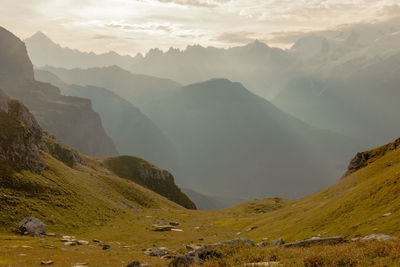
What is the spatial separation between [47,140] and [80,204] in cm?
7085

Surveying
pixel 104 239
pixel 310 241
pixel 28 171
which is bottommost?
pixel 104 239

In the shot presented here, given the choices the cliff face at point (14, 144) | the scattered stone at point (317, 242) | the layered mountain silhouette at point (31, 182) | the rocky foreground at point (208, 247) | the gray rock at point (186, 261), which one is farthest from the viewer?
the cliff face at point (14, 144)

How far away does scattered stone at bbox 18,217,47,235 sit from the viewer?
152ft

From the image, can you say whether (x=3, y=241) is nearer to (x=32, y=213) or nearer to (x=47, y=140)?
(x=32, y=213)

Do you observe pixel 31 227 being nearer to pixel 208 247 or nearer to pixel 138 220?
pixel 138 220

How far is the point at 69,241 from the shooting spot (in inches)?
1773

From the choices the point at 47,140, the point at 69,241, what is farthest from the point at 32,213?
the point at 47,140

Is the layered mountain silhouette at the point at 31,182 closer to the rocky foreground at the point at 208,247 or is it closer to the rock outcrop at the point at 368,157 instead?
the rocky foreground at the point at 208,247

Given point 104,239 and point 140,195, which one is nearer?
point 104,239

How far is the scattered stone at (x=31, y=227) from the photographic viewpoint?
4639 centimetres

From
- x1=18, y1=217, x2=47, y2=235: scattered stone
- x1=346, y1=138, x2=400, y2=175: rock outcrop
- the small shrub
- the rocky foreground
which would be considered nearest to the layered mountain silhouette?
x1=18, y1=217, x2=47, y2=235: scattered stone

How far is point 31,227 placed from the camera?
47.0 meters

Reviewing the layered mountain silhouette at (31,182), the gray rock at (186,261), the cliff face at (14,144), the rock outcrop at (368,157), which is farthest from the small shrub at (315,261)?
the rock outcrop at (368,157)

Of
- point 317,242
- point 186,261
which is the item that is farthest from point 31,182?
point 317,242
